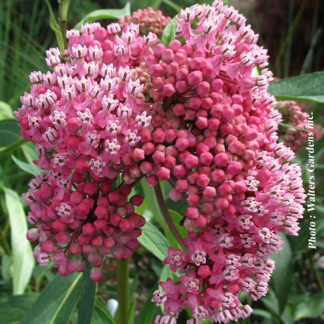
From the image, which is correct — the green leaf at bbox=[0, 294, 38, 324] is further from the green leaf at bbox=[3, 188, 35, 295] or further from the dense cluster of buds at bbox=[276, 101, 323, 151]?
the dense cluster of buds at bbox=[276, 101, 323, 151]

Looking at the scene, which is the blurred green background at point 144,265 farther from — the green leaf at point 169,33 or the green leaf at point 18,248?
the green leaf at point 169,33

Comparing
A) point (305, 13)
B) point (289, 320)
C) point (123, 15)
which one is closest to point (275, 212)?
point (123, 15)

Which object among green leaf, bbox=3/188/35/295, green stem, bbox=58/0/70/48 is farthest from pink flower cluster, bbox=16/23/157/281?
green leaf, bbox=3/188/35/295

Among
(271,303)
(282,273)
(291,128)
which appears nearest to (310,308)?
(271,303)

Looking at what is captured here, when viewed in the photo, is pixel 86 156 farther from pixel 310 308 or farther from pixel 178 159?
pixel 310 308

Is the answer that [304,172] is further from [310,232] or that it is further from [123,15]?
[123,15]
